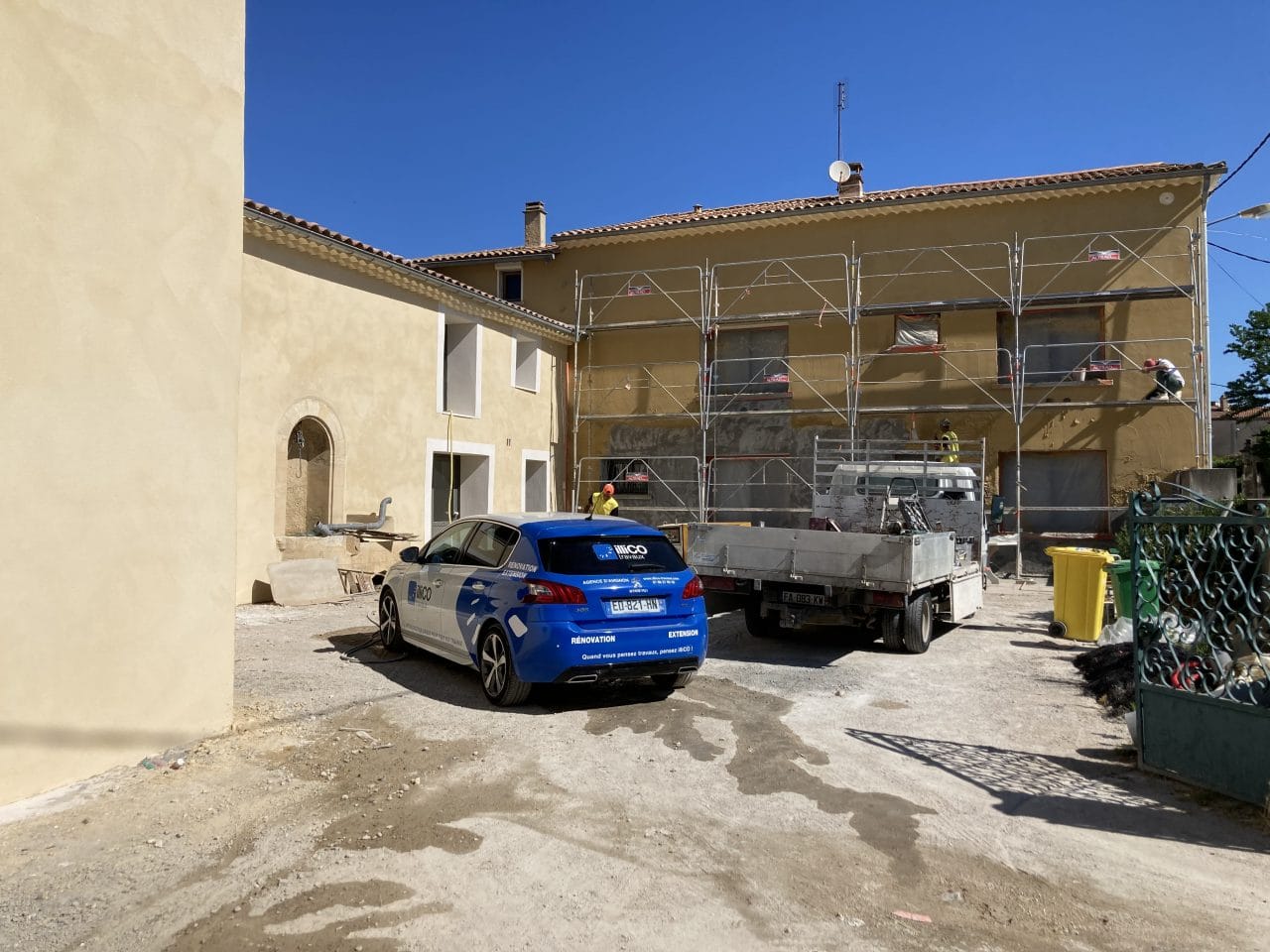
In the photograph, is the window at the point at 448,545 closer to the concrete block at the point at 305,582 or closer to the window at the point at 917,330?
the concrete block at the point at 305,582

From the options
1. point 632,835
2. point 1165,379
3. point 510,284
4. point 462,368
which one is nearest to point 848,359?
point 1165,379

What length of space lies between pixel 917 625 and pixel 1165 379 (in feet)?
35.8

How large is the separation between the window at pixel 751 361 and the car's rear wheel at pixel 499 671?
536 inches

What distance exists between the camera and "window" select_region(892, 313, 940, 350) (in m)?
18.5

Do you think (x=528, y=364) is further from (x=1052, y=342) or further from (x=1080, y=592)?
(x=1080, y=592)

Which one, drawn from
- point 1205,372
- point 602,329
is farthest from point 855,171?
point 1205,372

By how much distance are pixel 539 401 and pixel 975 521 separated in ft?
36.1

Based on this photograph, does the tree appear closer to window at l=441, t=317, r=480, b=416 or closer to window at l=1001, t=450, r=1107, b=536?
window at l=1001, t=450, r=1107, b=536

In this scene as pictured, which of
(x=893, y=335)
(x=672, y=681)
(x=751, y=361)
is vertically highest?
(x=893, y=335)

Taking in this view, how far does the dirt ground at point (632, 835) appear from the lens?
3291 mm

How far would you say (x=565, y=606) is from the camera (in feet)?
20.1

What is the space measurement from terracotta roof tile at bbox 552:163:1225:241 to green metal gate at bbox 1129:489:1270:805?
1415 centimetres

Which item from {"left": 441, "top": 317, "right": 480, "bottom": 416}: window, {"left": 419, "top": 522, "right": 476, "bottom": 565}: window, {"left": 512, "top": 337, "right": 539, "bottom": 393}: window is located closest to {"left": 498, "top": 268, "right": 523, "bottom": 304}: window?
{"left": 512, "top": 337, "right": 539, "bottom": 393}: window

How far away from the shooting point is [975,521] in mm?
11367
